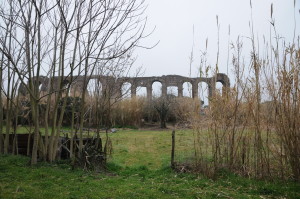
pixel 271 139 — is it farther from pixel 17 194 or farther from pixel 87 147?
pixel 17 194

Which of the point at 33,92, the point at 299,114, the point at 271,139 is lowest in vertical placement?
the point at 271,139

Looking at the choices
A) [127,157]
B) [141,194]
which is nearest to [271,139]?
[141,194]

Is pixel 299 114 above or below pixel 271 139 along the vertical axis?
above

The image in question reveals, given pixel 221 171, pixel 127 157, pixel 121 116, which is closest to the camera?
pixel 221 171

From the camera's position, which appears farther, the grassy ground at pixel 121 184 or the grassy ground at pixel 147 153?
the grassy ground at pixel 147 153

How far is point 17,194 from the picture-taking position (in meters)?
3.19

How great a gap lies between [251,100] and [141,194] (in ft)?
7.32

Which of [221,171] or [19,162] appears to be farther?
[19,162]

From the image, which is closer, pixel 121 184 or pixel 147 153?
pixel 121 184

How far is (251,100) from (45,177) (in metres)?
3.28

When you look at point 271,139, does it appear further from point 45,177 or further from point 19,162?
point 19,162

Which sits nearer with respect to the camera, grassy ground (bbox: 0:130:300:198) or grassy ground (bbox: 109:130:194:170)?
grassy ground (bbox: 0:130:300:198)

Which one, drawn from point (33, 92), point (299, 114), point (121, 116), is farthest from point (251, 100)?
point (121, 116)

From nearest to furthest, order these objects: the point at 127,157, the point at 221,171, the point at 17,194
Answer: the point at 17,194 → the point at 221,171 → the point at 127,157
